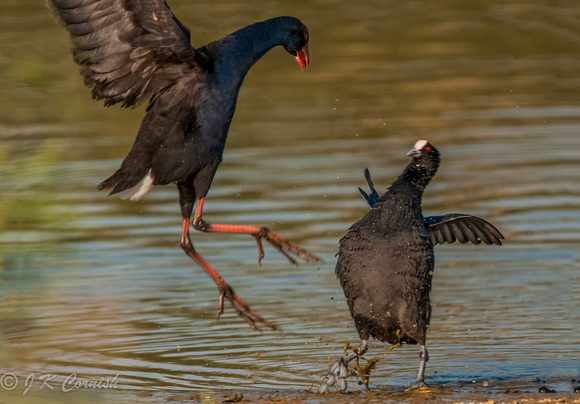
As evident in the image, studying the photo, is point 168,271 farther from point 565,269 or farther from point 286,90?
point 286,90

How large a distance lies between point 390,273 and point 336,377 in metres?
0.77

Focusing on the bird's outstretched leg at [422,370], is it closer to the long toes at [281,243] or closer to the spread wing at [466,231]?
the long toes at [281,243]

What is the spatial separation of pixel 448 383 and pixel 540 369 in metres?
A: 0.68

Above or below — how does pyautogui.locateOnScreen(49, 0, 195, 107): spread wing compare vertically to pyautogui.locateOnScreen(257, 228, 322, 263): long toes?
above

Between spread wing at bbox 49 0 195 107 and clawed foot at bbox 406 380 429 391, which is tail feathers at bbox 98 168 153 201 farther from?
clawed foot at bbox 406 380 429 391

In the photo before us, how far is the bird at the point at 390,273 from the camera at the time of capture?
7512mm

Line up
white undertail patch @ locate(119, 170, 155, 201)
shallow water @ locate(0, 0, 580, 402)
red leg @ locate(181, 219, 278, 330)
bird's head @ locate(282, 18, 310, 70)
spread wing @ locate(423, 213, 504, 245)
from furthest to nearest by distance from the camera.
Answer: spread wing @ locate(423, 213, 504, 245) → bird's head @ locate(282, 18, 310, 70) → white undertail patch @ locate(119, 170, 155, 201) → red leg @ locate(181, 219, 278, 330) → shallow water @ locate(0, 0, 580, 402)

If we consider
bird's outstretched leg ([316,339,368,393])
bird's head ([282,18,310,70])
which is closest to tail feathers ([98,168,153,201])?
bird's head ([282,18,310,70])

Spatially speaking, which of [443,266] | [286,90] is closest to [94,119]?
[286,90]

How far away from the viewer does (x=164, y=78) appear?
7.68 meters

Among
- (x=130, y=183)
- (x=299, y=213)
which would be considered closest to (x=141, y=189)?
(x=130, y=183)

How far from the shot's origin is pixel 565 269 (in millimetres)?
10281

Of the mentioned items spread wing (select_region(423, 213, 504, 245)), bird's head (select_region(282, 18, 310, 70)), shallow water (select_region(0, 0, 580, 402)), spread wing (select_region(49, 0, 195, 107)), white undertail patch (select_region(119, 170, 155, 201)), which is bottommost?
shallow water (select_region(0, 0, 580, 402))

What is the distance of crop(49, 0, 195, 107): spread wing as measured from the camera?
24.4 feet
